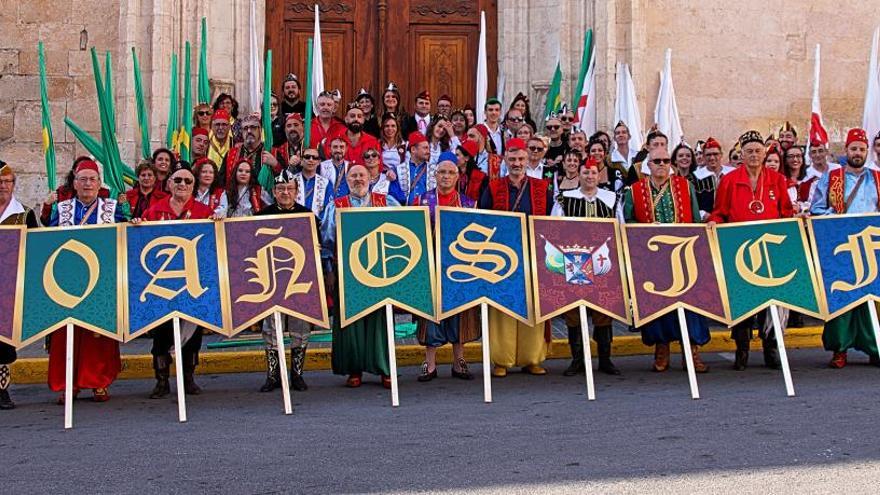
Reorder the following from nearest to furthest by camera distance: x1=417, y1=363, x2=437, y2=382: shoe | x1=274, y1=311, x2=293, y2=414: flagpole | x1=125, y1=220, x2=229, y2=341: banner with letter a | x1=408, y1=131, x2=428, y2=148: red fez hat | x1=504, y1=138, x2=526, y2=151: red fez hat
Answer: x1=274, y1=311, x2=293, y2=414: flagpole < x1=125, y1=220, x2=229, y2=341: banner with letter a < x1=417, y1=363, x2=437, y2=382: shoe < x1=504, y1=138, x2=526, y2=151: red fez hat < x1=408, y1=131, x2=428, y2=148: red fez hat

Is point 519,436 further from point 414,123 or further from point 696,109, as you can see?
point 696,109

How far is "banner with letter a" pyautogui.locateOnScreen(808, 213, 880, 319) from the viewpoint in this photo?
24.9 feet

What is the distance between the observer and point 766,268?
7543 millimetres

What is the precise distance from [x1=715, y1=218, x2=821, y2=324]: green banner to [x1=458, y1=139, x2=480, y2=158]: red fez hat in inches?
107


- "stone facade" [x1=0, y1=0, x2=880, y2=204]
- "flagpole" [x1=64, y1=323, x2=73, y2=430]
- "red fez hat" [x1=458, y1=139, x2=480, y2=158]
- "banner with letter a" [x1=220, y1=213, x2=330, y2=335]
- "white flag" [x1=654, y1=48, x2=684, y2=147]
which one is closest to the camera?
"flagpole" [x1=64, y1=323, x2=73, y2=430]

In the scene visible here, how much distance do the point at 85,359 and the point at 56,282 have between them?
2.42 feet

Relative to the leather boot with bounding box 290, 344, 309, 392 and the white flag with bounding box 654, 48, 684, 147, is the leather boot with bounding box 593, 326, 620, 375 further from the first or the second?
the white flag with bounding box 654, 48, 684, 147

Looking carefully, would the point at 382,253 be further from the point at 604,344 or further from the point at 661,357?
the point at 661,357

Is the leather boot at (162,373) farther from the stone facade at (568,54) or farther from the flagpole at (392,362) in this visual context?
the stone facade at (568,54)

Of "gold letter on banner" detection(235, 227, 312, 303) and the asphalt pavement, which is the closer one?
the asphalt pavement

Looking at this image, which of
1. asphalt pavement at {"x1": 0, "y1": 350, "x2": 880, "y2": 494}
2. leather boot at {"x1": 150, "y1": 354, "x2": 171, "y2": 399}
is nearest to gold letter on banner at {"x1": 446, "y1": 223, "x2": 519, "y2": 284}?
asphalt pavement at {"x1": 0, "y1": 350, "x2": 880, "y2": 494}

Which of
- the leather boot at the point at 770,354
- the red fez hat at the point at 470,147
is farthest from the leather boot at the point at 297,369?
the leather boot at the point at 770,354

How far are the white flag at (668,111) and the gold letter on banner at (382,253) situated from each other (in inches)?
219

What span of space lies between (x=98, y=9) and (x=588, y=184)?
677 cm
